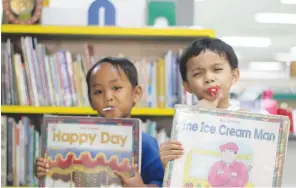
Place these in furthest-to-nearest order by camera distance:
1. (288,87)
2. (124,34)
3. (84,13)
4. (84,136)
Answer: (288,87) < (84,13) < (124,34) < (84,136)

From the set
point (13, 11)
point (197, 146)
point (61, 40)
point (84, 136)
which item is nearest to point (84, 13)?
point (61, 40)

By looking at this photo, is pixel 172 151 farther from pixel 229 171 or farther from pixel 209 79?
pixel 209 79

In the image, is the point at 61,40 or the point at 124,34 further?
the point at 61,40

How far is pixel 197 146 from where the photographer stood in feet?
2.82

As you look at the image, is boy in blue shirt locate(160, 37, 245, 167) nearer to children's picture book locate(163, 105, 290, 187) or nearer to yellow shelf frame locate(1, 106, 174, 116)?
children's picture book locate(163, 105, 290, 187)

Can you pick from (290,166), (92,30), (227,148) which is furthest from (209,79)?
(290,166)

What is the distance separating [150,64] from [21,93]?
0.52 meters

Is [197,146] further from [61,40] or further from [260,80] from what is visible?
[260,80]

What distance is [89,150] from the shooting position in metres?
0.99

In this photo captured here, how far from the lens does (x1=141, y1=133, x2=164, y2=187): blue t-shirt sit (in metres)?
1.05

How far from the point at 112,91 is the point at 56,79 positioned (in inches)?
29.4

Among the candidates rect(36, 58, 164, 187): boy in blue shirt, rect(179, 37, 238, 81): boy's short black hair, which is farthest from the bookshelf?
rect(179, 37, 238, 81): boy's short black hair

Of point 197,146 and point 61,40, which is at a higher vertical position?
point 61,40

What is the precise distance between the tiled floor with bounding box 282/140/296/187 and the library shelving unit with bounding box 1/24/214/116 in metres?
0.71
